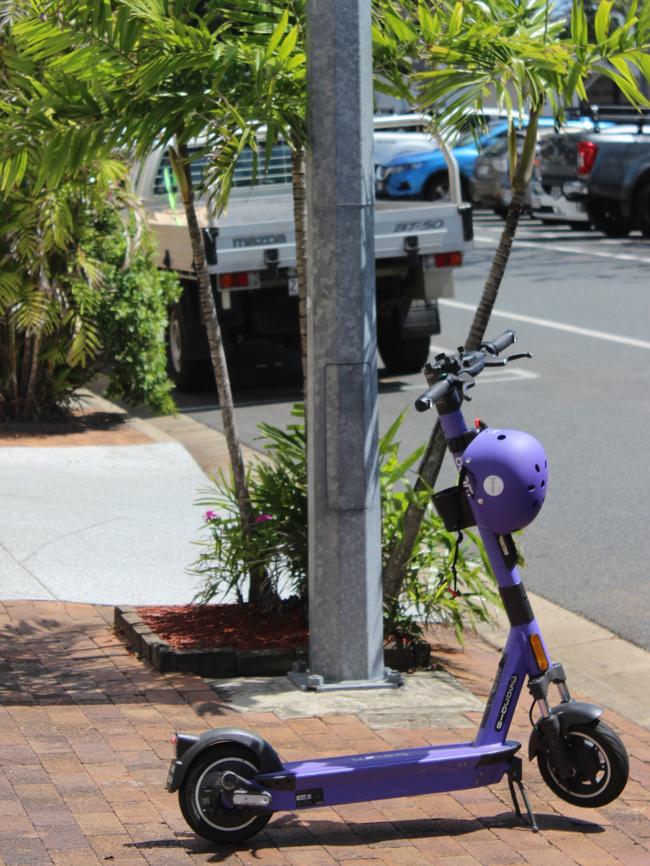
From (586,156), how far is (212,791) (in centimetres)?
2152

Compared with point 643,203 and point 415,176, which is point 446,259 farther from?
point 415,176

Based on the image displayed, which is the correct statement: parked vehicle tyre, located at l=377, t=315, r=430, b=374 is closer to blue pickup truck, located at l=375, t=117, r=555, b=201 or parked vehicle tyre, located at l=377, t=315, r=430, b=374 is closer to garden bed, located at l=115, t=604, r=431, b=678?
garden bed, located at l=115, t=604, r=431, b=678

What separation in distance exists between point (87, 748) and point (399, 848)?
124 centimetres

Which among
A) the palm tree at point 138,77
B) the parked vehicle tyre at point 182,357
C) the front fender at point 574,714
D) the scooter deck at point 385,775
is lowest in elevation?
the scooter deck at point 385,775

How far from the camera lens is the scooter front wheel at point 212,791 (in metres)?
4.38

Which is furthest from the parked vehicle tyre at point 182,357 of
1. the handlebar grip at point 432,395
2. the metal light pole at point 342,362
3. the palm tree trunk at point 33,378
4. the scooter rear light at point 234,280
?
the handlebar grip at point 432,395

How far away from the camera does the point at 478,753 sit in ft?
14.7

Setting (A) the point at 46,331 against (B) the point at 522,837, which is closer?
(B) the point at 522,837

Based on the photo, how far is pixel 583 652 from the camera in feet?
22.6

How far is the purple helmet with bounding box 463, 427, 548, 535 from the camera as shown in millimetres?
4398

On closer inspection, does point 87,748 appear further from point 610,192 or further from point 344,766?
point 610,192

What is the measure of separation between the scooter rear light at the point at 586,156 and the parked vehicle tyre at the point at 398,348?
1166 centimetres

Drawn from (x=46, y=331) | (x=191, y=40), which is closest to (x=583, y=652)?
(x=191, y=40)

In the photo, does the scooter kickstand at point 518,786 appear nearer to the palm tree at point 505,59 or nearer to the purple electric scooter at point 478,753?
the purple electric scooter at point 478,753
